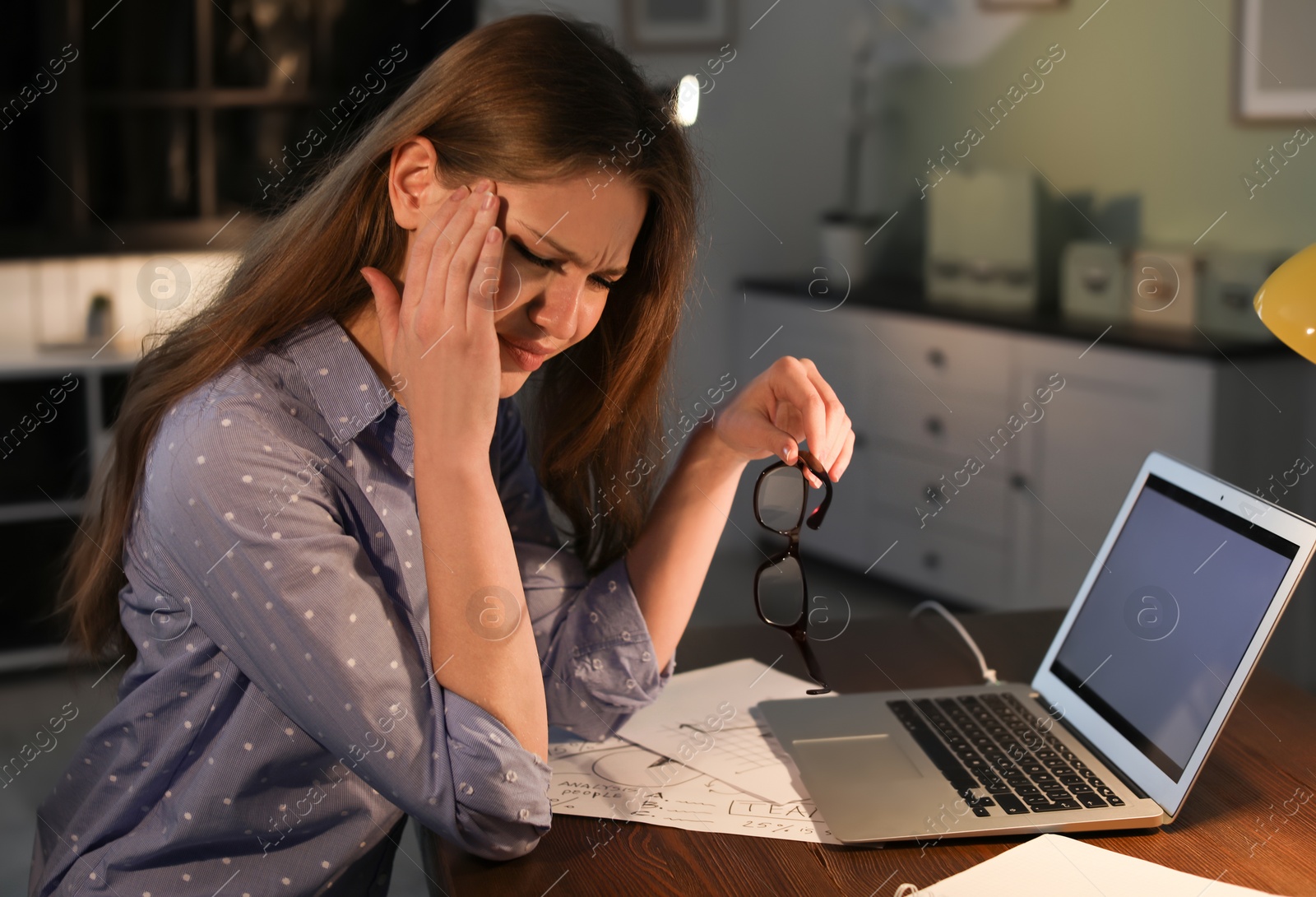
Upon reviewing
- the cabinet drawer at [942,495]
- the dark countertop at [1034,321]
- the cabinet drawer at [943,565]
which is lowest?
the cabinet drawer at [943,565]

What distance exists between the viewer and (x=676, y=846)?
3.06 ft

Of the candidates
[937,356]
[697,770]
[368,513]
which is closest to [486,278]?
[368,513]

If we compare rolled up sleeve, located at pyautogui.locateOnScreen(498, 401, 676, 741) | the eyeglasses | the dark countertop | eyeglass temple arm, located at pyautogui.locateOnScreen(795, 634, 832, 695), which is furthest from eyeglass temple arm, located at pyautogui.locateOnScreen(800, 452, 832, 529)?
the dark countertop

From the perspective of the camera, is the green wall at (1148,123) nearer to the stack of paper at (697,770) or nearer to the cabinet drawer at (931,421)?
the cabinet drawer at (931,421)

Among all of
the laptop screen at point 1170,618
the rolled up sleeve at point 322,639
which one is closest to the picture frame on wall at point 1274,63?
the laptop screen at point 1170,618

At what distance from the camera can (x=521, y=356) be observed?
111cm

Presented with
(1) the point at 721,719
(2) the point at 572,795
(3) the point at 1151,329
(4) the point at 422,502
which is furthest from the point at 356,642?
(3) the point at 1151,329

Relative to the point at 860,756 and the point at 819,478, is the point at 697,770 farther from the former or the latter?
the point at 819,478

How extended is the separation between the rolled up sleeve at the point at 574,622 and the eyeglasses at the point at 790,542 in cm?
15

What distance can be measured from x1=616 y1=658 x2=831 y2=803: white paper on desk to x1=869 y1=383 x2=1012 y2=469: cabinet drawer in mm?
2214

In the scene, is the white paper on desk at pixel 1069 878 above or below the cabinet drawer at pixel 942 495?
above

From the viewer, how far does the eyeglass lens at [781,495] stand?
116 cm

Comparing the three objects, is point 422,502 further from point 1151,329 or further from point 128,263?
point 128,263

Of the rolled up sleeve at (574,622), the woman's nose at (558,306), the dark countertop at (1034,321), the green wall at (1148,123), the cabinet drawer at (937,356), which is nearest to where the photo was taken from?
the woman's nose at (558,306)
